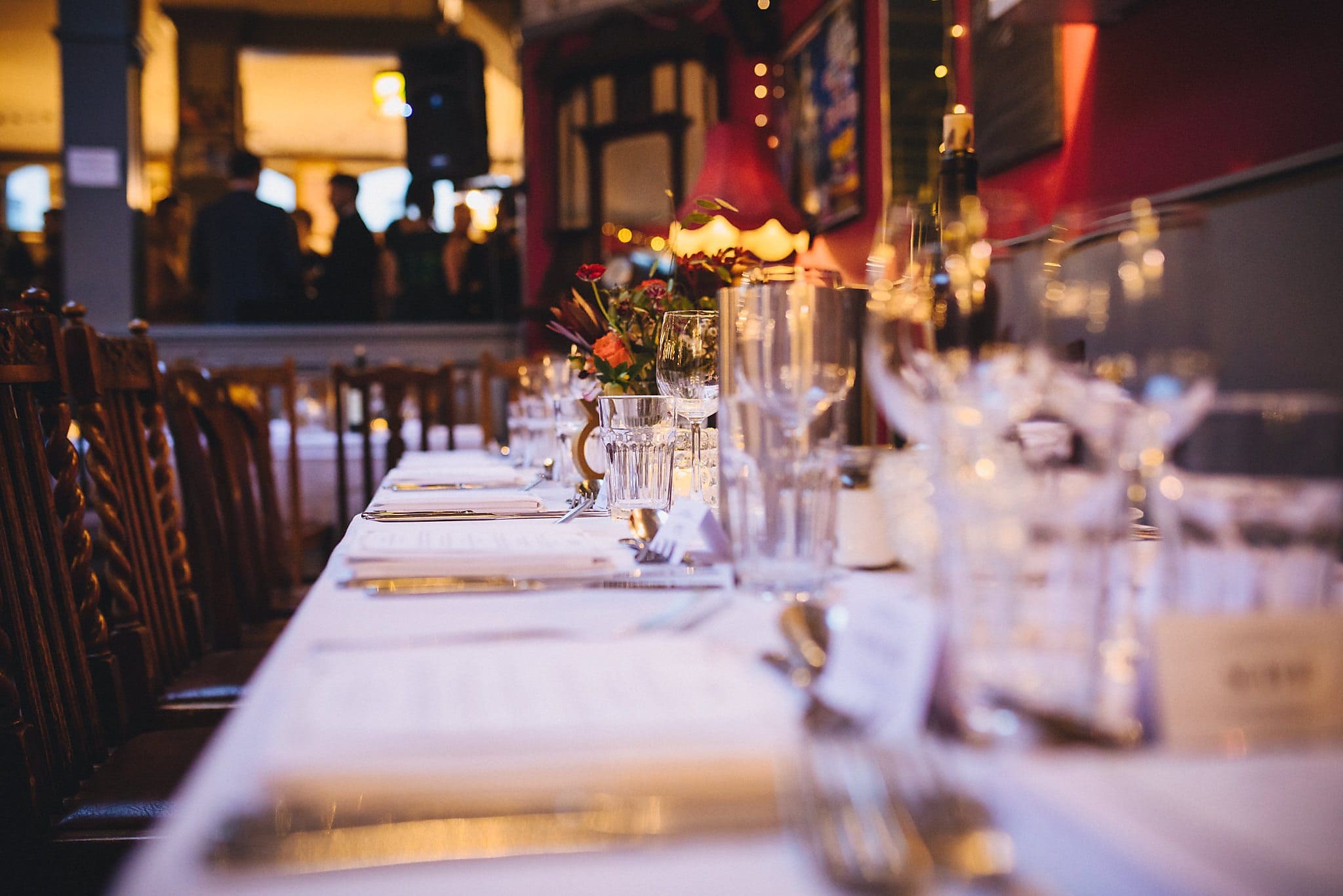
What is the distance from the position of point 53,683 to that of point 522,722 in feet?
3.01

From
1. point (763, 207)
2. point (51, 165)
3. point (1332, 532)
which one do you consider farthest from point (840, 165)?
point (51, 165)

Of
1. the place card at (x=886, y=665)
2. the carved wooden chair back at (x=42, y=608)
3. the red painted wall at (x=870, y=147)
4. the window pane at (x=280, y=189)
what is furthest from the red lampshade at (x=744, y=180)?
the window pane at (x=280, y=189)

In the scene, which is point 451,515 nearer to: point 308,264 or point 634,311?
point 634,311

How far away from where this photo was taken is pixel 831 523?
82 cm

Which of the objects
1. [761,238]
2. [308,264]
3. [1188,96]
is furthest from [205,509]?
[308,264]

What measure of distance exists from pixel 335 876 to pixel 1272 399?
501mm

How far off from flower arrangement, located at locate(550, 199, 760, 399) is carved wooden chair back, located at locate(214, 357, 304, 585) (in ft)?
2.96

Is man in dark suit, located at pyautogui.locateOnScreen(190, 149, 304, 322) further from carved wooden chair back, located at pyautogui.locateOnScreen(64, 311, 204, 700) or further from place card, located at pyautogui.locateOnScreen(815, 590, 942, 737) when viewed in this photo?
place card, located at pyautogui.locateOnScreen(815, 590, 942, 737)

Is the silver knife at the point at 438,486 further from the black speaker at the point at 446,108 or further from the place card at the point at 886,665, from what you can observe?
the black speaker at the point at 446,108

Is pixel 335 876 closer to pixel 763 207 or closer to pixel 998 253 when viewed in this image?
pixel 998 253

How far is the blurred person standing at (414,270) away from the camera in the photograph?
6.11m

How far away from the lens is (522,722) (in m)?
0.41

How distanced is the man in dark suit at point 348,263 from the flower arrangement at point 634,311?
4735mm

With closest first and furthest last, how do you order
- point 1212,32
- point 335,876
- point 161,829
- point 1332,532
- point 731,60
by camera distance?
point 335,876
point 1332,532
point 161,829
point 1212,32
point 731,60
